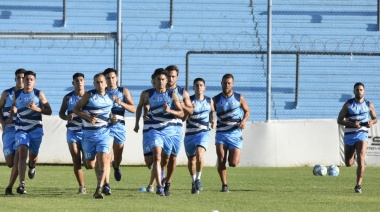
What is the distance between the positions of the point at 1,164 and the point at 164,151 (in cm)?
1148

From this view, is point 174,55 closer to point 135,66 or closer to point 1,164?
point 135,66

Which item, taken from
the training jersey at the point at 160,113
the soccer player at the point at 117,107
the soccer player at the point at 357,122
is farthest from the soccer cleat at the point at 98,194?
the soccer player at the point at 357,122

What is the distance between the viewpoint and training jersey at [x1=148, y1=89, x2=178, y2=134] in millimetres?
16281

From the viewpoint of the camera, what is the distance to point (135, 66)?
31.8 metres

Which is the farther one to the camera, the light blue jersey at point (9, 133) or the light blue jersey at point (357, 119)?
the light blue jersey at point (357, 119)

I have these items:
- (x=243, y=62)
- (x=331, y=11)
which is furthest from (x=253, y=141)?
(x=331, y=11)

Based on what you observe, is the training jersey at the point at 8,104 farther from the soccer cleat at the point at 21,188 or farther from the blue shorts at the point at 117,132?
the blue shorts at the point at 117,132

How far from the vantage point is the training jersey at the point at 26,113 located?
1673 cm

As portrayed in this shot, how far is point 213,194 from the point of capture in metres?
17.0

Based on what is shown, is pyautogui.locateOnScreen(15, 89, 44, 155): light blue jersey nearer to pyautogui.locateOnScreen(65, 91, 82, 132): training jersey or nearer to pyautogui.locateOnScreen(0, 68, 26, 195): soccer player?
pyautogui.locateOnScreen(0, 68, 26, 195): soccer player

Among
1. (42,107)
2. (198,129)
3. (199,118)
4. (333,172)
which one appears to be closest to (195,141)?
(198,129)

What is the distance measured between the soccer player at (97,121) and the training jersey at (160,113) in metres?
0.81

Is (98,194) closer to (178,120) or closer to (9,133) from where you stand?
(178,120)

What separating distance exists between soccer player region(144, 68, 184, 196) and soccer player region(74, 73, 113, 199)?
0.81m
